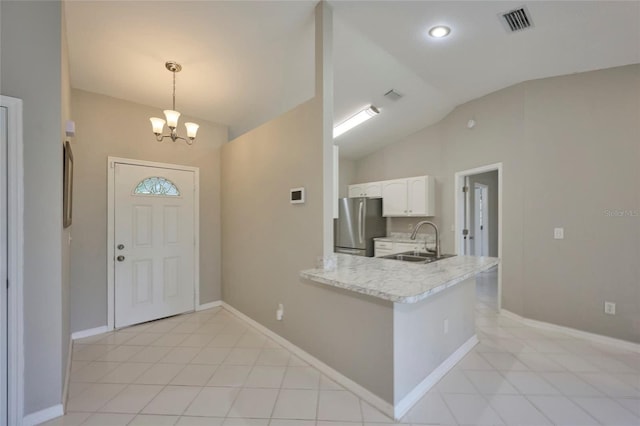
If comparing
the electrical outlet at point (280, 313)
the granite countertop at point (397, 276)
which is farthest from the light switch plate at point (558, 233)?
the electrical outlet at point (280, 313)

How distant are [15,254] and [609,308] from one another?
486cm

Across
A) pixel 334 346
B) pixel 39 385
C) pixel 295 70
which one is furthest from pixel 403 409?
pixel 295 70

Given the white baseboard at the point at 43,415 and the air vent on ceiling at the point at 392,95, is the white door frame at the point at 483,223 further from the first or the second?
the white baseboard at the point at 43,415

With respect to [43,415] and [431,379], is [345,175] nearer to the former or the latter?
[431,379]

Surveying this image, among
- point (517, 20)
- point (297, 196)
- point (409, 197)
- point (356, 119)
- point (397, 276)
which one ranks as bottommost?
point (397, 276)

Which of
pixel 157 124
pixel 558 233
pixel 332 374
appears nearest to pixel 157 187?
pixel 157 124

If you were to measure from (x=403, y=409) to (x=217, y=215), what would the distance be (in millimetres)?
3234

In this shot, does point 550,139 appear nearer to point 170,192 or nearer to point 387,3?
point 387,3

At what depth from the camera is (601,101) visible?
2805 mm

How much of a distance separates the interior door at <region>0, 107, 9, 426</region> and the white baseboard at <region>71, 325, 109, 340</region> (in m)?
1.55

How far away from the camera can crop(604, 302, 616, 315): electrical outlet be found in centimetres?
273

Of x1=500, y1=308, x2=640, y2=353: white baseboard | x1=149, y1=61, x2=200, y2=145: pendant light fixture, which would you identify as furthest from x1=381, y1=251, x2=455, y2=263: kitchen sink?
x1=149, y1=61, x2=200, y2=145: pendant light fixture

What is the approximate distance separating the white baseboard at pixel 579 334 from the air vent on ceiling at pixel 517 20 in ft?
10.1

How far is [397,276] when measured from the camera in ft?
6.45
